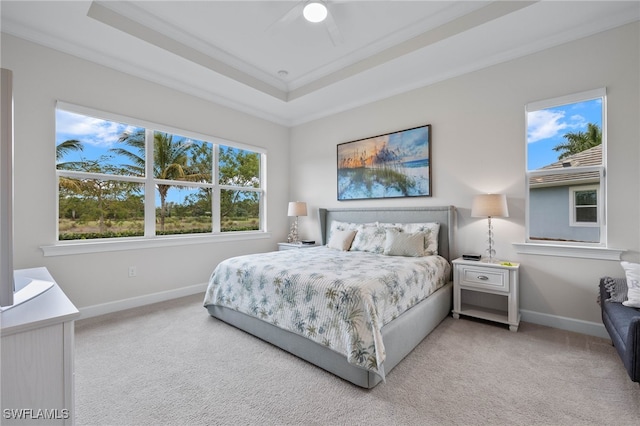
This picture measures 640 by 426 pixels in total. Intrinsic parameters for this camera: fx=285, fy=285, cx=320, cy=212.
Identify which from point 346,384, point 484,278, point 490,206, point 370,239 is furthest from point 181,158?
point 484,278

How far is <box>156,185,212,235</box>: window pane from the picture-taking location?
3.80 meters

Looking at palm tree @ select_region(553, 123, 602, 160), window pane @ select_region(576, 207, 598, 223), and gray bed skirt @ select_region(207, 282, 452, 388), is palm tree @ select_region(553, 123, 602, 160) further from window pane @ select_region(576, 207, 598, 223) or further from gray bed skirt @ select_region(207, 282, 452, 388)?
gray bed skirt @ select_region(207, 282, 452, 388)

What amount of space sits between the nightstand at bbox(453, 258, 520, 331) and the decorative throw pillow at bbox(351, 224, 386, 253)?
2.88 ft

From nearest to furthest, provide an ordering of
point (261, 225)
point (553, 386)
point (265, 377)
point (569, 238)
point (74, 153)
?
point (553, 386)
point (265, 377)
point (569, 238)
point (74, 153)
point (261, 225)

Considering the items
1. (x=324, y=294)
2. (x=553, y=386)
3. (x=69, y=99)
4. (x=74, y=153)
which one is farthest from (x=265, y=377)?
(x=69, y=99)

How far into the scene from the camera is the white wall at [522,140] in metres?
2.56

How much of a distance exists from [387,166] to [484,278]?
1916 mm

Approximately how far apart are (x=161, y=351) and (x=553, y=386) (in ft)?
9.56

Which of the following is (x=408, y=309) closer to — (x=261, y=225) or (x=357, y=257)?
(x=357, y=257)

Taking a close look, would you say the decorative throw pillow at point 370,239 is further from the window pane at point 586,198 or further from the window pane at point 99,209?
the window pane at point 99,209

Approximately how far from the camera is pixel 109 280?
3.25m

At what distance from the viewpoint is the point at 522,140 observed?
10.1 feet

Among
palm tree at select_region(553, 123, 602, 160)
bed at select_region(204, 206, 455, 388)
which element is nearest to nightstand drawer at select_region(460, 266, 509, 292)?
bed at select_region(204, 206, 455, 388)

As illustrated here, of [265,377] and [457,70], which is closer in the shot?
[265,377]
